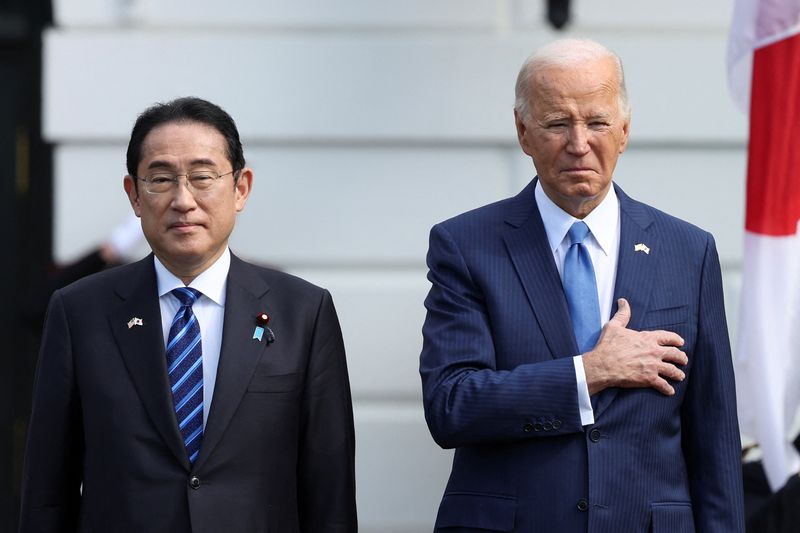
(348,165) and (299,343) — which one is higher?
(348,165)

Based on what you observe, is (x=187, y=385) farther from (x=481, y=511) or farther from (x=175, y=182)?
(x=481, y=511)

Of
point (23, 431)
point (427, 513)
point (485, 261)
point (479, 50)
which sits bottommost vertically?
point (427, 513)

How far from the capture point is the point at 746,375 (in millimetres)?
4098

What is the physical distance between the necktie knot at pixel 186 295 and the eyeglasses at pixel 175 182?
25cm

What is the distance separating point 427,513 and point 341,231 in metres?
1.16

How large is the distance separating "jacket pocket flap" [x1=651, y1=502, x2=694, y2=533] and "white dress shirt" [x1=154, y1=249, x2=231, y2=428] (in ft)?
3.60

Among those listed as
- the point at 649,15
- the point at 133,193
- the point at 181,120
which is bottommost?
the point at 133,193

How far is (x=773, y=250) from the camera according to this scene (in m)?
4.12

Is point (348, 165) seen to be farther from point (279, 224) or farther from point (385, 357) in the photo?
point (385, 357)

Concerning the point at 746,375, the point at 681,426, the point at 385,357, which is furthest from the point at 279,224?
the point at 681,426

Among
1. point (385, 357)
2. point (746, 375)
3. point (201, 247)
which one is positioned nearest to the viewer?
point (201, 247)

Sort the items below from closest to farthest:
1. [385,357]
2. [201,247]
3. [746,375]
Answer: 1. [201,247]
2. [746,375]
3. [385,357]

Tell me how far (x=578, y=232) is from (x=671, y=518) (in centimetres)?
71

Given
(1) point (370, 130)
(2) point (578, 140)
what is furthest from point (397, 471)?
(2) point (578, 140)
